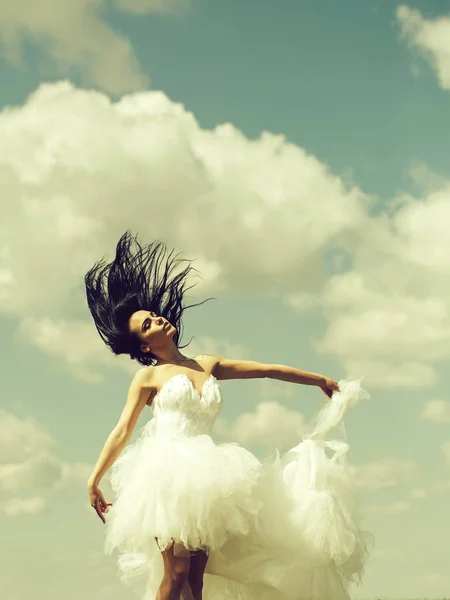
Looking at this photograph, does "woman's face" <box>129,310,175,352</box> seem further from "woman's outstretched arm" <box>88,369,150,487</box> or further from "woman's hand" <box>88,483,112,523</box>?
"woman's hand" <box>88,483,112,523</box>

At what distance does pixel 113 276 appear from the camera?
Answer: 7.87m

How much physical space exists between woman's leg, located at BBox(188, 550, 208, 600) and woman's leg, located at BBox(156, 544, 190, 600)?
0.68ft

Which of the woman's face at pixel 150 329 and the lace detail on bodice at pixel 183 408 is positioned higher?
the woman's face at pixel 150 329

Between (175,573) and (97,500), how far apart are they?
86 centimetres

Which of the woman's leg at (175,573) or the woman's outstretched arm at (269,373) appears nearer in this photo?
the woman's leg at (175,573)

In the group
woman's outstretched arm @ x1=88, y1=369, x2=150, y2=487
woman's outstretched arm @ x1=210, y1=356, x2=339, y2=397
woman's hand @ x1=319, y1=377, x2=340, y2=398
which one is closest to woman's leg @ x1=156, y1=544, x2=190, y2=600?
woman's outstretched arm @ x1=88, y1=369, x2=150, y2=487

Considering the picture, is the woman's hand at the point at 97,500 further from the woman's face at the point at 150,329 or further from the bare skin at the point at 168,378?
the woman's face at the point at 150,329

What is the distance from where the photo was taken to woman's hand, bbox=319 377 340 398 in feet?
25.7

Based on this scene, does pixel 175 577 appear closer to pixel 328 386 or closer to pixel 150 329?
pixel 150 329

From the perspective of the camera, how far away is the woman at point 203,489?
648 cm

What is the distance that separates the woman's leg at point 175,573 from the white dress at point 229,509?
9cm

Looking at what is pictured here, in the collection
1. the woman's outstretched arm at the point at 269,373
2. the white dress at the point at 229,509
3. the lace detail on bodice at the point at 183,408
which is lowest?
the white dress at the point at 229,509

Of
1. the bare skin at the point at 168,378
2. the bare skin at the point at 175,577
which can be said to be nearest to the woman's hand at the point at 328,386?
the bare skin at the point at 168,378

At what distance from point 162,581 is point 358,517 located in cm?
176
